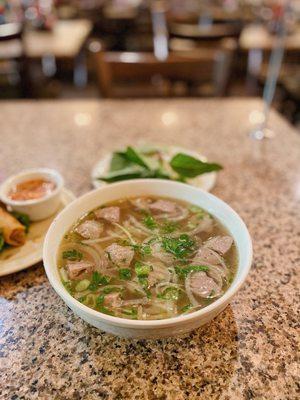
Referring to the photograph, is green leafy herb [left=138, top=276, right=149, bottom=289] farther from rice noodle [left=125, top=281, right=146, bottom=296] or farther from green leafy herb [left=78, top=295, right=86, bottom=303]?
green leafy herb [left=78, top=295, right=86, bottom=303]

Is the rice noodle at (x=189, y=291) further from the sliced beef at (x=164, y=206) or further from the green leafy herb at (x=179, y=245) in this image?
the sliced beef at (x=164, y=206)

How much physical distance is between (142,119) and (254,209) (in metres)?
0.94

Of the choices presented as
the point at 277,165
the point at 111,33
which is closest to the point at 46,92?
the point at 111,33

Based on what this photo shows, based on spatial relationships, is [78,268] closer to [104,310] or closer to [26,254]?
[104,310]

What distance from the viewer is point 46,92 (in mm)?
4367

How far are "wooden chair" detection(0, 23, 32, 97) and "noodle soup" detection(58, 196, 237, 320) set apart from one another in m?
3.07

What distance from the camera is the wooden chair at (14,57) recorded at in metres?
3.40

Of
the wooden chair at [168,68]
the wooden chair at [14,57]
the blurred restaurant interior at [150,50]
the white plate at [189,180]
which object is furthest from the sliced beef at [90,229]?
the wooden chair at [14,57]

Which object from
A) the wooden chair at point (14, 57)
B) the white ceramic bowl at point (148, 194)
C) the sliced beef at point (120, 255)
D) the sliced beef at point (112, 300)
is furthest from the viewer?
the wooden chair at point (14, 57)

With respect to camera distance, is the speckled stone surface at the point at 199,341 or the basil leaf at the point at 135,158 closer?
the speckled stone surface at the point at 199,341

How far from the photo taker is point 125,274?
0.85m

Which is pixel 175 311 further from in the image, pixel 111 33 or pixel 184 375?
pixel 111 33

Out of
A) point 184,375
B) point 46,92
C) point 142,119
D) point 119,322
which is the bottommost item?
point 46,92

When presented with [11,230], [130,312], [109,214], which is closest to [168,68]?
[109,214]
